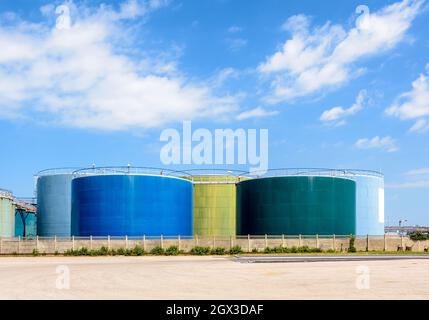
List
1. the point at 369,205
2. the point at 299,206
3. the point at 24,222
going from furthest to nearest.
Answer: the point at 24,222, the point at 369,205, the point at 299,206

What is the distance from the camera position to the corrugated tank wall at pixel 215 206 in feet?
234

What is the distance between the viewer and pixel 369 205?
77.3 m

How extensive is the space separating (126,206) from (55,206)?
70.4 feet

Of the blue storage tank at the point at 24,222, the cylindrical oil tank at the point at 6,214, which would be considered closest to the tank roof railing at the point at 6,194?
the cylindrical oil tank at the point at 6,214

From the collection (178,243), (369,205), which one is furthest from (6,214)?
(369,205)

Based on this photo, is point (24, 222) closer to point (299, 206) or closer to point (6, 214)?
point (6, 214)

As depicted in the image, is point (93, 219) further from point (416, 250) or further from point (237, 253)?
point (416, 250)

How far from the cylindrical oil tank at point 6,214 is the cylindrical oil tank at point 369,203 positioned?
159 feet

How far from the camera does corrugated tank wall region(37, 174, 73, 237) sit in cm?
7225

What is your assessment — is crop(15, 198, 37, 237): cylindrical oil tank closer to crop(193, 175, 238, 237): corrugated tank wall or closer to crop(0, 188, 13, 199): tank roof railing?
crop(0, 188, 13, 199): tank roof railing

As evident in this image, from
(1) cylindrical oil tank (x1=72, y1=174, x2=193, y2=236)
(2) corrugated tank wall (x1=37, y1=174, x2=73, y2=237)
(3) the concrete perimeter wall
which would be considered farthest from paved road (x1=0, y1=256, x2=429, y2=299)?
(2) corrugated tank wall (x1=37, y1=174, x2=73, y2=237)
